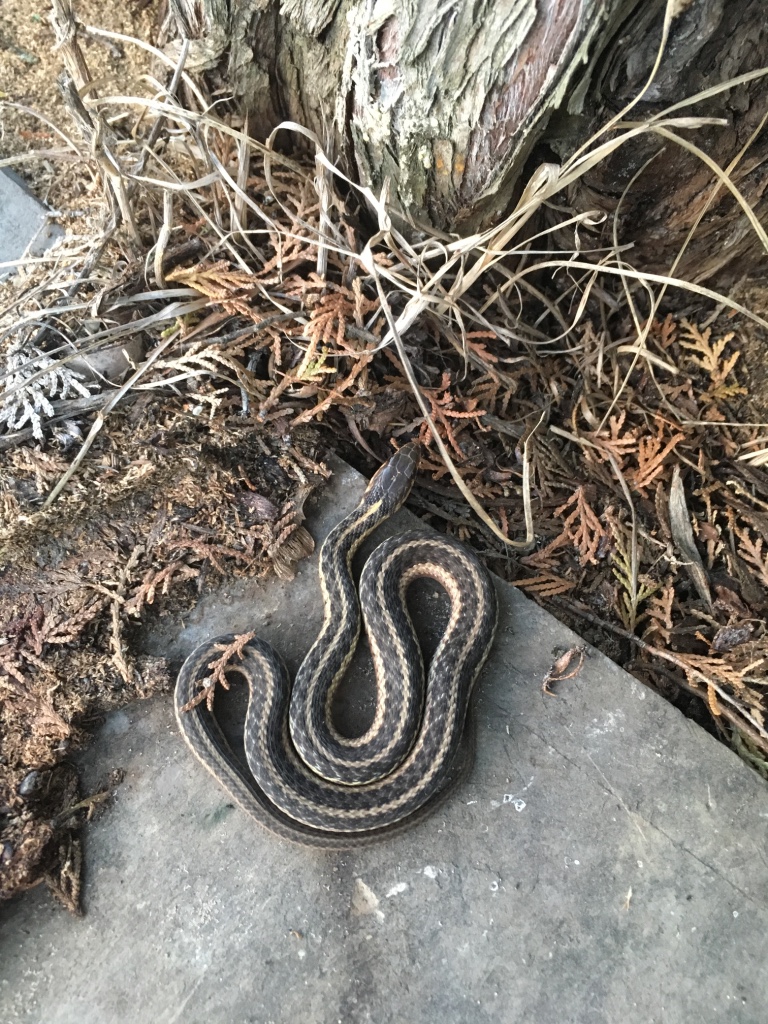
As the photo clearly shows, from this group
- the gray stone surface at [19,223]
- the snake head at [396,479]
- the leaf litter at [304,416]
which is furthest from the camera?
the gray stone surface at [19,223]

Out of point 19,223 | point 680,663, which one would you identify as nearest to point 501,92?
point 680,663

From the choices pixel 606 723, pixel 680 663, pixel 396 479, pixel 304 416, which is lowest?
pixel 606 723

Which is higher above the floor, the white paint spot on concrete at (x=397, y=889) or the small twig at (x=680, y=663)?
the small twig at (x=680, y=663)

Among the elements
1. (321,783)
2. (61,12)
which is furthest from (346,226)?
(321,783)

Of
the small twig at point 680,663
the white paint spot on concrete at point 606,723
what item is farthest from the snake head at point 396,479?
the white paint spot on concrete at point 606,723

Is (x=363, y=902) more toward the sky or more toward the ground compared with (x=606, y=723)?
more toward the ground

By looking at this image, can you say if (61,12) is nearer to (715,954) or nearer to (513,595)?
(513,595)

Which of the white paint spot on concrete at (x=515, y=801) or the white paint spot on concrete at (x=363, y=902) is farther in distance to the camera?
the white paint spot on concrete at (x=515, y=801)

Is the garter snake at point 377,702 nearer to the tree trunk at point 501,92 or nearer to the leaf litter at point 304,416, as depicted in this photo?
the leaf litter at point 304,416

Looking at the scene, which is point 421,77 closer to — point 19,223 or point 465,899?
point 19,223
